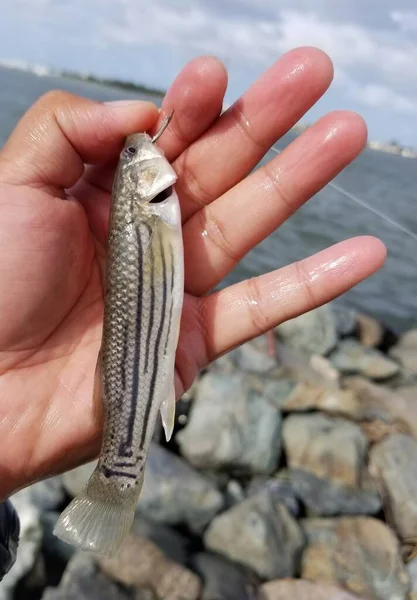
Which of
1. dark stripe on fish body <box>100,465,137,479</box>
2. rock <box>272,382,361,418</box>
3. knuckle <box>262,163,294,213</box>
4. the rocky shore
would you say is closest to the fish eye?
knuckle <box>262,163,294,213</box>

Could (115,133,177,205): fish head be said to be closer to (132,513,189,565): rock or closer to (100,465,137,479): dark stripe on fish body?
(100,465,137,479): dark stripe on fish body

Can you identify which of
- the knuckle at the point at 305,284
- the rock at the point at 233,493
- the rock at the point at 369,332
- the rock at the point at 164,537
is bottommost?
the rock at the point at 369,332

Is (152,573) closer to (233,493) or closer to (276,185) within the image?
(233,493)

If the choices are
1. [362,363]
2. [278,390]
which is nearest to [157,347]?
[278,390]

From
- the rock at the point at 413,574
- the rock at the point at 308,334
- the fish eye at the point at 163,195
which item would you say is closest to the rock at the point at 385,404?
the rock at the point at 308,334

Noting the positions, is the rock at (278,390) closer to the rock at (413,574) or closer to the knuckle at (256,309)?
the rock at (413,574)

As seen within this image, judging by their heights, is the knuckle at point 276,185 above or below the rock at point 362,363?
above

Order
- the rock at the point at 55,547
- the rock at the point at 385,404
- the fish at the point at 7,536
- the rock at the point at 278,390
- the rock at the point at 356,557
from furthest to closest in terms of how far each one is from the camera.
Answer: the rock at the point at 385,404 → the rock at the point at 278,390 → the rock at the point at 356,557 → the rock at the point at 55,547 → the fish at the point at 7,536
